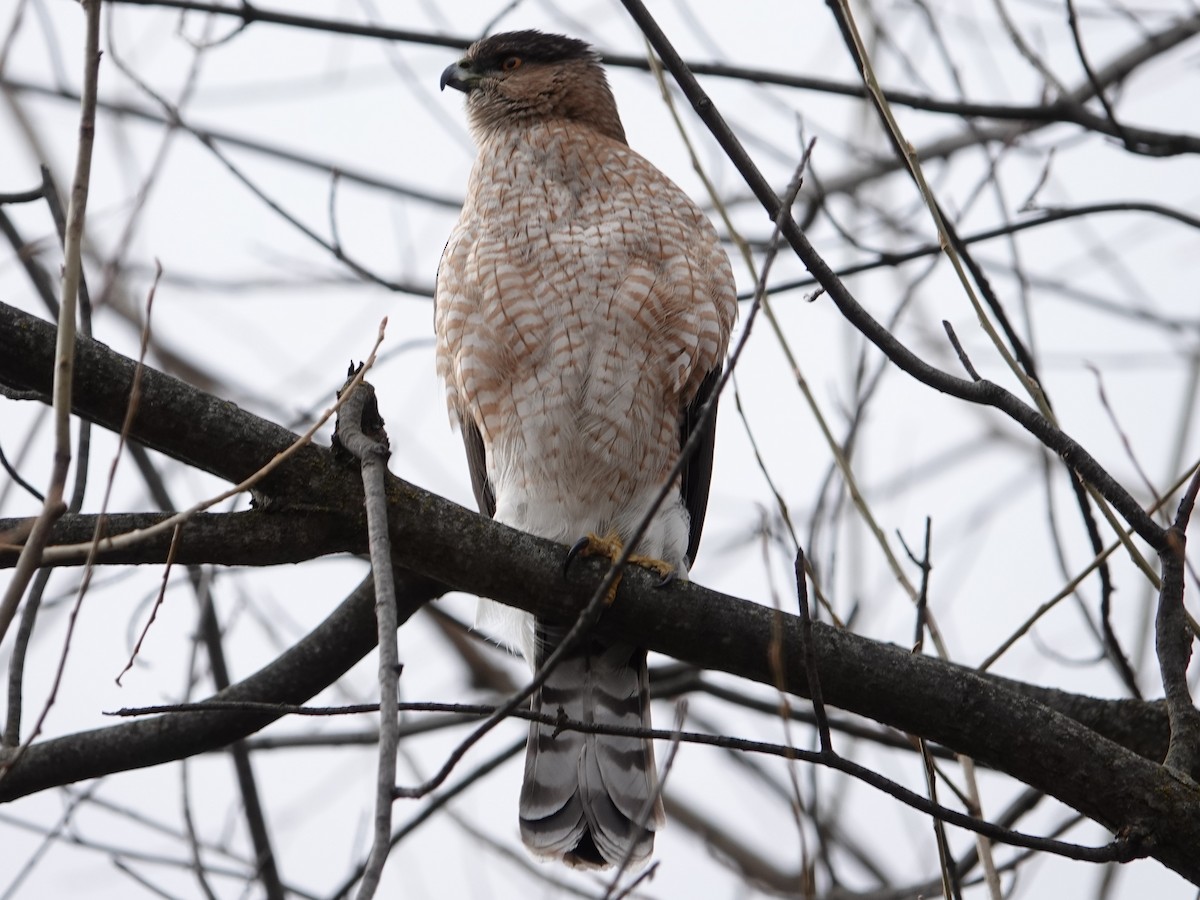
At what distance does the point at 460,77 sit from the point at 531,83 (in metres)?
0.27

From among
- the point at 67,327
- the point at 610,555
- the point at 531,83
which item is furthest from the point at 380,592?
the point at 531,83

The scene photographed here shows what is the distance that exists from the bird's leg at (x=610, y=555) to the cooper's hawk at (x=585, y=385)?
396 millimetres

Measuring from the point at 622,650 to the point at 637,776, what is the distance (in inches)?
14.6

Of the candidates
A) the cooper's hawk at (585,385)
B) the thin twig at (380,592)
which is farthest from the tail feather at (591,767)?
the thin twig at (380,592)

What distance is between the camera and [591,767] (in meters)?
3.68

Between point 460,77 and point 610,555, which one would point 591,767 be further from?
point 460,77

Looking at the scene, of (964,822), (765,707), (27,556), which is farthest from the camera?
(765,707)

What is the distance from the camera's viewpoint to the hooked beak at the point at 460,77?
4.63m

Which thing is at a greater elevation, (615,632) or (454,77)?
(454,77)

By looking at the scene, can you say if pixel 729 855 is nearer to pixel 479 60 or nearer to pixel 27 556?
pixel 479 60

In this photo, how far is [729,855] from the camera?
516cm

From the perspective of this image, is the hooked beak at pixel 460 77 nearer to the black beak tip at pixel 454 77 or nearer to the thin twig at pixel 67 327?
the black beak tip at pixel 454 77

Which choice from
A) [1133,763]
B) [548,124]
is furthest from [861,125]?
[1133,763]

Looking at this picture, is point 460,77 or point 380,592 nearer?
point 380,592
